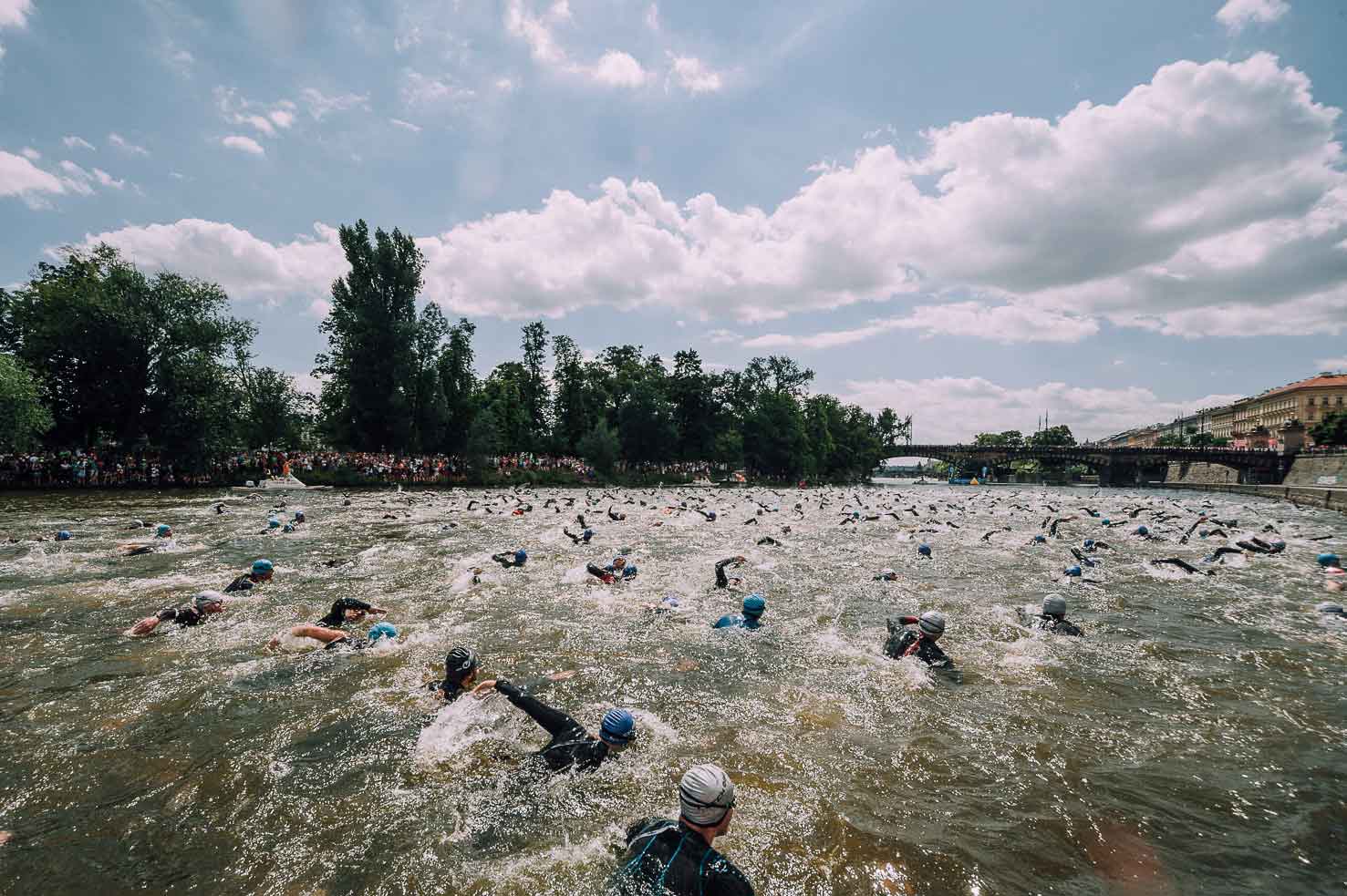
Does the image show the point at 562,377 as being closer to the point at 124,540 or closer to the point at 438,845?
the point at 124,540

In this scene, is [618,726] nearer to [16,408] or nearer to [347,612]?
[347,612]

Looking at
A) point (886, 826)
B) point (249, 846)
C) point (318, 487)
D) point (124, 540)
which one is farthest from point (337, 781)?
point (318, 487)

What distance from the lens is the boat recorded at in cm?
3862

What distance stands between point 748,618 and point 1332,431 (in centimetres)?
9924

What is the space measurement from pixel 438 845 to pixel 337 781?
157cm

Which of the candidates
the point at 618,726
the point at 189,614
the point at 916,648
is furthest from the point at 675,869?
the point at 189,614

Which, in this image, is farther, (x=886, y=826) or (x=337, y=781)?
(x=337, y=781)

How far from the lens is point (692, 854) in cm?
369

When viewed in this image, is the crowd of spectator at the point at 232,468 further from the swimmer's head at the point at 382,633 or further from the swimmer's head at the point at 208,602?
the swimmer's head at the point at 382,633

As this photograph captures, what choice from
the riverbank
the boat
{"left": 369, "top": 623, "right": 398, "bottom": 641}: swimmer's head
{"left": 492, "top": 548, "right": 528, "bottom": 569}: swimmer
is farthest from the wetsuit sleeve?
the riverbank

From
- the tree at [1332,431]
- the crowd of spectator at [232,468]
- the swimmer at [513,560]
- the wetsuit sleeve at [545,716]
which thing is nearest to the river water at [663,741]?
the wetsuit sleeve at [545,716]

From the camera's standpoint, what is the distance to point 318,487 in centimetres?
4197

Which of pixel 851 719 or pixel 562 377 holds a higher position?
pixel 562 377

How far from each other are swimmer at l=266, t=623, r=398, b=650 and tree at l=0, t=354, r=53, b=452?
113ft
